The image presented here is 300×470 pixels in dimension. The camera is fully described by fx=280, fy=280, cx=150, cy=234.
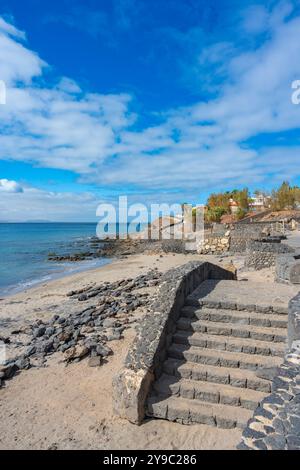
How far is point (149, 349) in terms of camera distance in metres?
4.95

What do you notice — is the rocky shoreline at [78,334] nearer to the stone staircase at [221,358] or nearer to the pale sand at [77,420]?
the pale sand at [77,420]

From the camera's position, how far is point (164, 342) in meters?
5.29

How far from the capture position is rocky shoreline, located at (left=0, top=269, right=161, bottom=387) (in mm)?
6895

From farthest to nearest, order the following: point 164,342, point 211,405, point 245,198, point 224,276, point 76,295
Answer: point 245,198
point 76,295
point 224,276
point 164,342
point 211,405

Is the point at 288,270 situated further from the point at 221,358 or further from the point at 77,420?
the point at 77,420

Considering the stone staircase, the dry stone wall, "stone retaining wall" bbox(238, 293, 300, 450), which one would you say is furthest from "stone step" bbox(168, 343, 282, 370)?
the dry stone wall

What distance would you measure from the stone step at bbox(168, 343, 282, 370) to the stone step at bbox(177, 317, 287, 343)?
15.4 inches

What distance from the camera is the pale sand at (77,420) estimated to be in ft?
13.6

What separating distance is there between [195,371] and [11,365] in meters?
4.41

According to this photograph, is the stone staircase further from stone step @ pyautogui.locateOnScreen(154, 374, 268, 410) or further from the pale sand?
the pale sand

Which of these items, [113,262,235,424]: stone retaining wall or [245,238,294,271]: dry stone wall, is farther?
[245,238,294,271]: dry stone wall

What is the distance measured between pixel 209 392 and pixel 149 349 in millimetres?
1179
